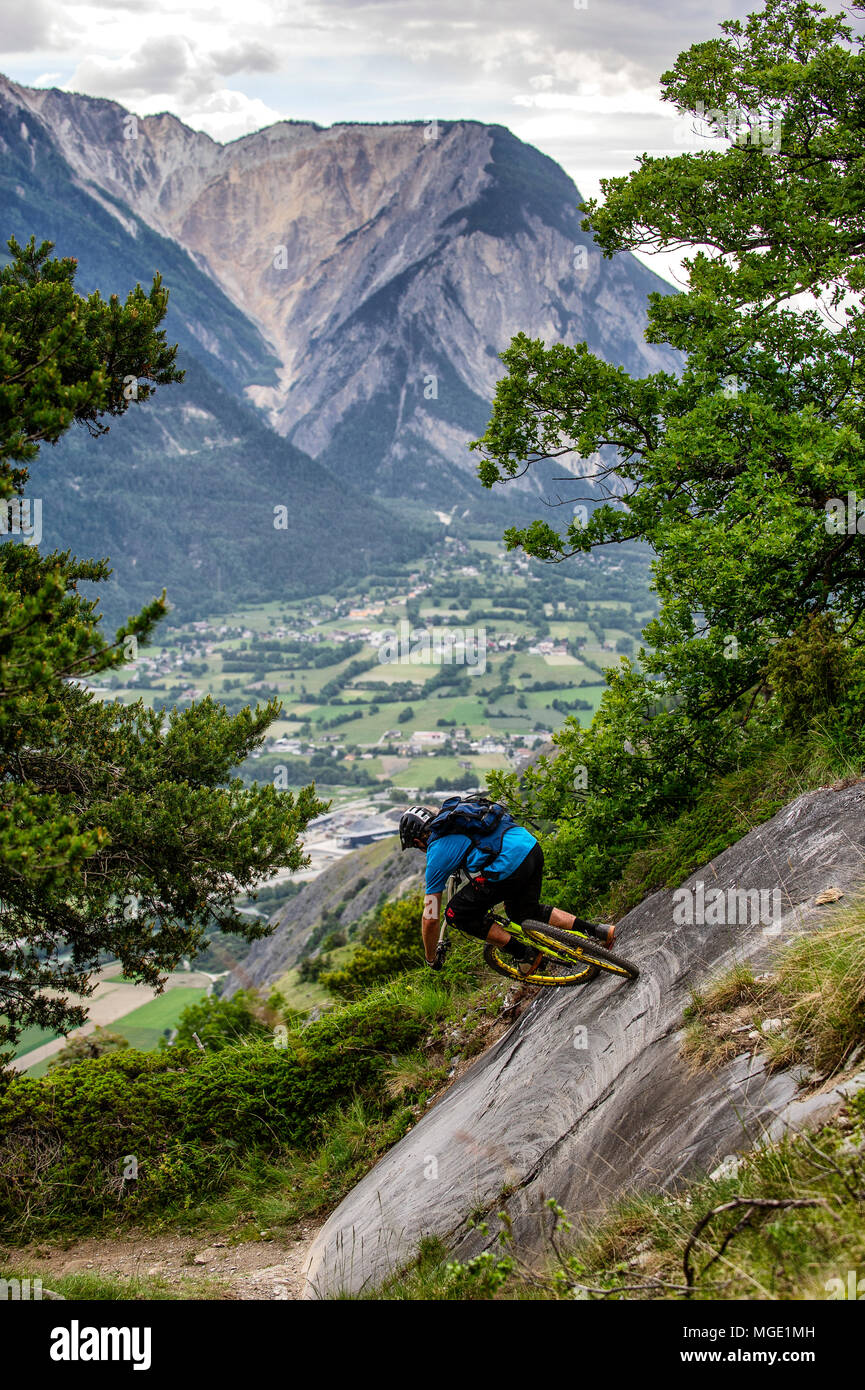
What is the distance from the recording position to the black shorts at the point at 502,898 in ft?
22.9

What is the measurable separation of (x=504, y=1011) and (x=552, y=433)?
9.91 m

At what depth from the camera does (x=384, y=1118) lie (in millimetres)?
9273

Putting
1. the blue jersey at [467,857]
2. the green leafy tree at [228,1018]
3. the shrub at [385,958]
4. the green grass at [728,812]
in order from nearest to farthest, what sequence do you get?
the blue jersey at [467,857] → the green grass at [728,812] → the shrub at [385,958] → the green leafy tree at [228,1018]

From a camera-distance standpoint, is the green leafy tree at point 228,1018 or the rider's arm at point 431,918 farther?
the green leafy tree at point 228,1018

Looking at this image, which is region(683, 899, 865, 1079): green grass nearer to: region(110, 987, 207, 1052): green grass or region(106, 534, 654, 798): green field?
region(110, 987, 207, 1052): green grass

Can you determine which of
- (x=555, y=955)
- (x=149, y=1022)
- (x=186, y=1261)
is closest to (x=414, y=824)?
(x=555, y=955)

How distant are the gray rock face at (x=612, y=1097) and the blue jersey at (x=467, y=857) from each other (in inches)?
51.9

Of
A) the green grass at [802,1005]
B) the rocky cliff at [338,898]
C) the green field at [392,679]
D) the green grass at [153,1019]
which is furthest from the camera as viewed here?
the green field at [392,679]

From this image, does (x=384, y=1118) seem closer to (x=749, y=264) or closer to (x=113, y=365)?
(x=113, y=365)

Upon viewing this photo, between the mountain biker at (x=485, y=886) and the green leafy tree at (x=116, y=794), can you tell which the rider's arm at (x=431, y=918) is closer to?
the mountain biker at (x=485, y=886)

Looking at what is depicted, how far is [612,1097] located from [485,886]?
1.69 m

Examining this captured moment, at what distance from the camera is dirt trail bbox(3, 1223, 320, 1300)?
7309 mm

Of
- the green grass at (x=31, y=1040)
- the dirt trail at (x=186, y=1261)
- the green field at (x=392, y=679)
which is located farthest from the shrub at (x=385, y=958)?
the green field at (x=392, y=679)
